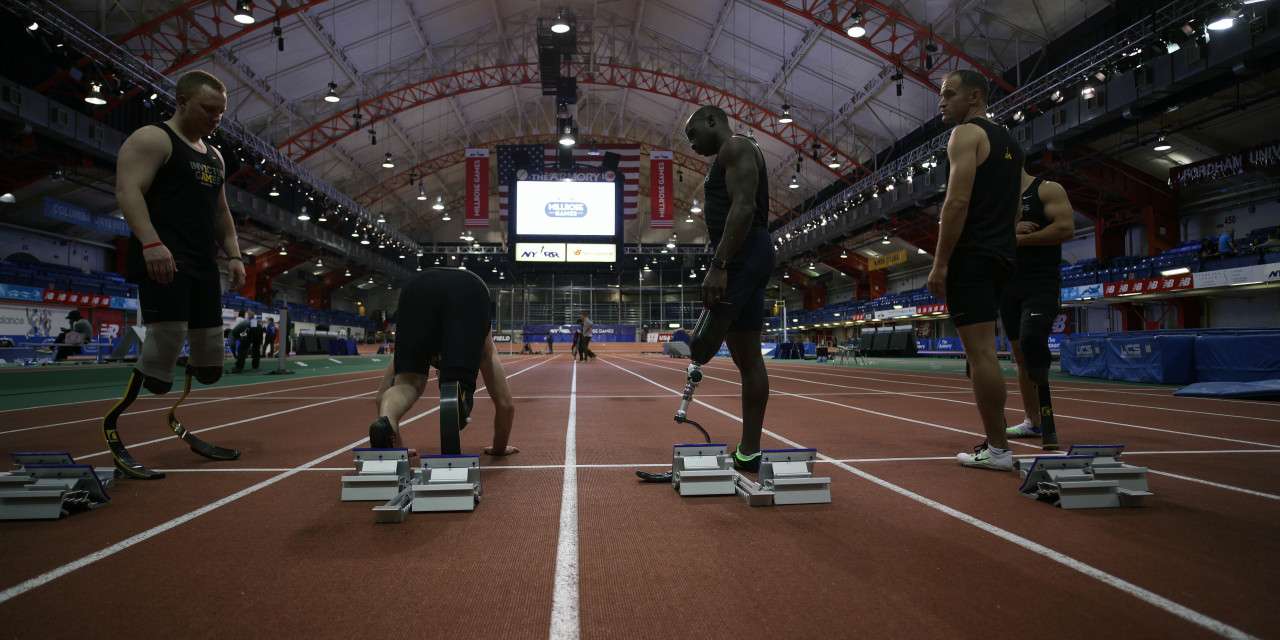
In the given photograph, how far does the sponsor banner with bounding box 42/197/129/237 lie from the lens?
20.1 m

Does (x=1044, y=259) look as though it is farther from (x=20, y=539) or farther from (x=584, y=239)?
(x=584, y=239)

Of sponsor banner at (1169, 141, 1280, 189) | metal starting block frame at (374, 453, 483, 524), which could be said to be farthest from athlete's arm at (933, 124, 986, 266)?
sponsor banner at (1169, 141, 1280, 189)

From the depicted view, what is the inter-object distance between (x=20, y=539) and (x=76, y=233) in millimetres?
35061

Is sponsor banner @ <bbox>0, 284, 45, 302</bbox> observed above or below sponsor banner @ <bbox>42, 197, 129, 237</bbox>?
below

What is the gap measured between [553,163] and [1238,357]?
1021 inches

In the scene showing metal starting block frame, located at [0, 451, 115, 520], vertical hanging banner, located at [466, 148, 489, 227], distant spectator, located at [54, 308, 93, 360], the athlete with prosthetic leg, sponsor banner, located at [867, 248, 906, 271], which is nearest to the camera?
metal starting block frame, located at [0, 451, 115, 520]

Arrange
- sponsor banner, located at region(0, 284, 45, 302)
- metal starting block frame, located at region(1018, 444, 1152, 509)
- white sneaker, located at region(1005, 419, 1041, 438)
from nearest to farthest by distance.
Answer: metal starting block frame, located at region(1018, 444, 1152, 509)
white sneaker, located at region(1005, 419, 1041, 438)
sponsor banner, located at region(0, 284, 45, 302)

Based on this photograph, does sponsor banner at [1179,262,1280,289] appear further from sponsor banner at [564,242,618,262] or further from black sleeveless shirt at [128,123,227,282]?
black sleeveless shirt at [128,123,227,282]

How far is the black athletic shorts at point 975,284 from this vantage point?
2809 mm

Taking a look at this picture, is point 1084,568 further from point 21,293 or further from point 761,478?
point 21,293

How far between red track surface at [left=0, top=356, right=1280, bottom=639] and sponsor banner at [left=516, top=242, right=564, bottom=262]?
2098 centimetres

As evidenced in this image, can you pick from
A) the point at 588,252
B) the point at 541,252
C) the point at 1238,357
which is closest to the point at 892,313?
the point at 588,252

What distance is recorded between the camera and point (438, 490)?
83.7 inches

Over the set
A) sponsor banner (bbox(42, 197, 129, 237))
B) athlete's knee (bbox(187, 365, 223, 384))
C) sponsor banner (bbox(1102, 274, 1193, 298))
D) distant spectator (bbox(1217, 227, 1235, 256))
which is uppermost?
sponsor banner (bbox(42, 197, 129, 237))
